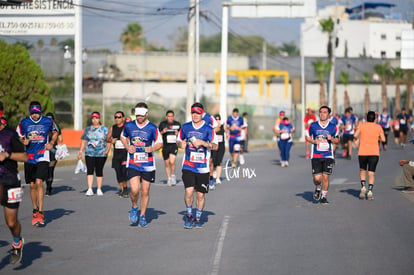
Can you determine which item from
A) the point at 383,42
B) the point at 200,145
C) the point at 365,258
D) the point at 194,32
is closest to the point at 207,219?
the point at 200,145

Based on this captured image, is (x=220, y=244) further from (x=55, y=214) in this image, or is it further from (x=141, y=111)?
(x=55, y=214)

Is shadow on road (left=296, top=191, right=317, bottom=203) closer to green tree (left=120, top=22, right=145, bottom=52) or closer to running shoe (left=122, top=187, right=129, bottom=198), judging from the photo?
running shoe (left=122, top=187, right=129, bottom=198)

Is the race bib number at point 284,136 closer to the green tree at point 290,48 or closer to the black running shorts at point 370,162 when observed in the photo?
the black running shorts at point 370,162

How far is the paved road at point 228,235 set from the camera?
9102mm

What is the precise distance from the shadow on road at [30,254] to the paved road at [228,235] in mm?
13

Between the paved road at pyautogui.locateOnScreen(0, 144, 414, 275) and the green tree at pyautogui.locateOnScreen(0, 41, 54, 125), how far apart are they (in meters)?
16.9

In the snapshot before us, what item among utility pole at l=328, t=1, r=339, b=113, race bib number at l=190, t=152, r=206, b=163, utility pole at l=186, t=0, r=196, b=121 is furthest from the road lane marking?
utility pole at l=328, t=1, r=339, b=113

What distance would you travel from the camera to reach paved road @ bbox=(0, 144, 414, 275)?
9.10 meters

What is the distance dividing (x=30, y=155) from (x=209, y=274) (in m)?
5.44

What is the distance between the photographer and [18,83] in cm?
3528

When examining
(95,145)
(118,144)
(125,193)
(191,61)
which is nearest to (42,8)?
(191,61)

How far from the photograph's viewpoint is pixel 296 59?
92.2 metres

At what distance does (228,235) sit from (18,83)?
25.8m

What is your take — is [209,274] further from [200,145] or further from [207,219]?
[207,219]
